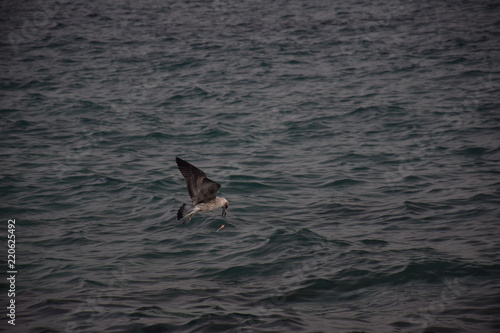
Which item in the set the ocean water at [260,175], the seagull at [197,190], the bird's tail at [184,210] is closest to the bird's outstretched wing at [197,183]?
the seagull at [197,190]

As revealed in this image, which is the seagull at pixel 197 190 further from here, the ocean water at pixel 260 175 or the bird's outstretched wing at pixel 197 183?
the ocean water at pixel 260 175

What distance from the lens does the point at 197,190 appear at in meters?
9.83

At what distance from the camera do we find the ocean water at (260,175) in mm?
9859

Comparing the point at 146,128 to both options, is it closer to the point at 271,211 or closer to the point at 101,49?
the point at 271,211

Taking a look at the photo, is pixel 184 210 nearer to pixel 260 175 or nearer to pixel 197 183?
pixel 197 183

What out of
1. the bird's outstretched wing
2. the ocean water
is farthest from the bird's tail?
the ocean water

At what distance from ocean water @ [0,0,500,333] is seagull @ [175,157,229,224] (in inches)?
55.6

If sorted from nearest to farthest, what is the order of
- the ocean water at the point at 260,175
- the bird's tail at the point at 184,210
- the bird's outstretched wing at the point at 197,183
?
the bird's outstretched wing at the point at 197,183 → the bird's tail at the point at 184,210 → the ocean water at the point at 260,175

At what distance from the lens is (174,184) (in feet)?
49.8

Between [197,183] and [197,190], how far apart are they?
0.64 feet

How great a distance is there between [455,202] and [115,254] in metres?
7.30

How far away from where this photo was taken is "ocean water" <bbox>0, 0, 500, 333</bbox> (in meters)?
9.86

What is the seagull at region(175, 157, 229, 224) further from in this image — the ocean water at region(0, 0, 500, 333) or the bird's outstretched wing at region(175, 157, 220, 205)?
the ocean water at region(0, 0, 500, 333)

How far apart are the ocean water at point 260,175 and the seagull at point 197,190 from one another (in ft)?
4.64
